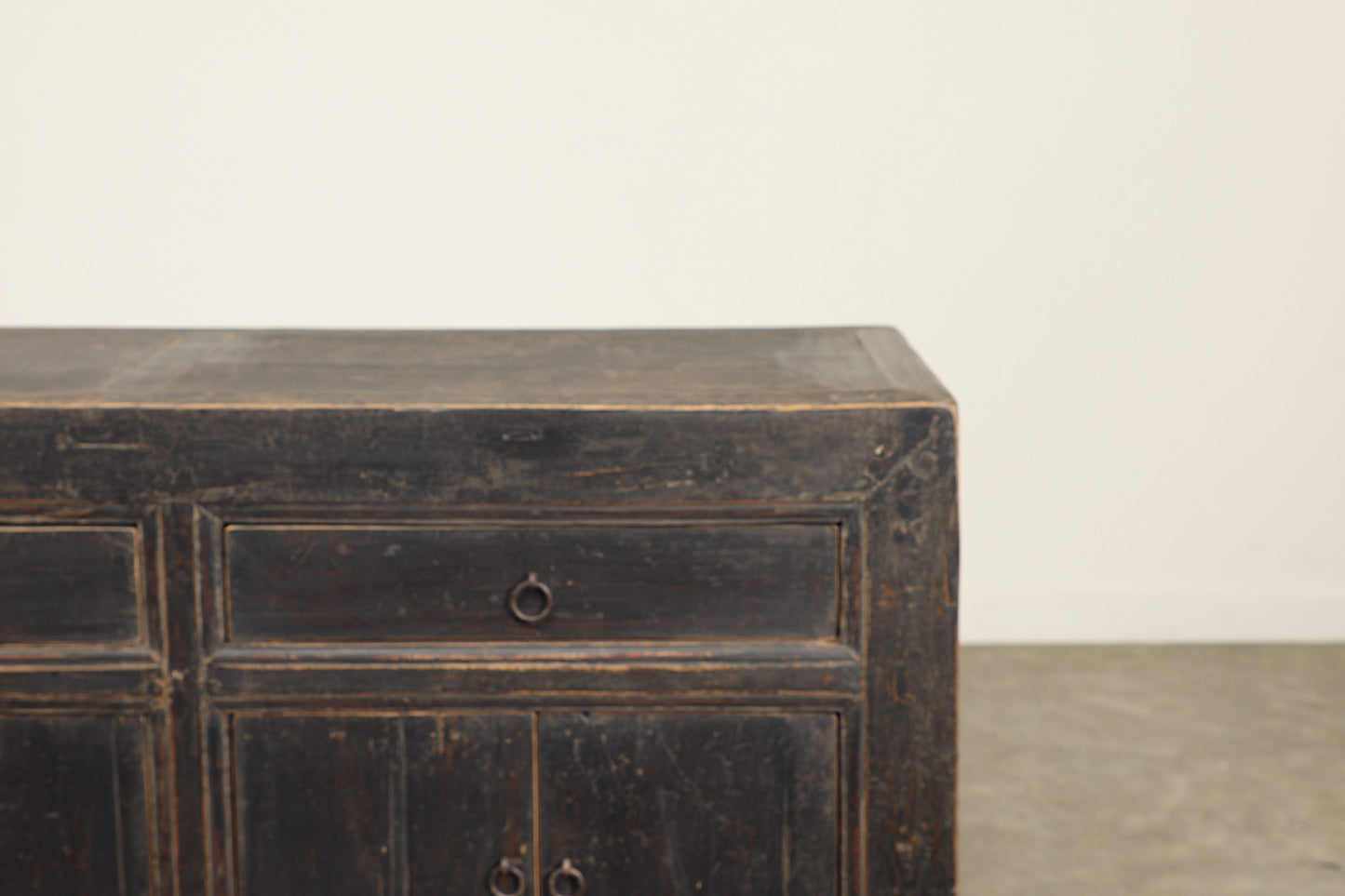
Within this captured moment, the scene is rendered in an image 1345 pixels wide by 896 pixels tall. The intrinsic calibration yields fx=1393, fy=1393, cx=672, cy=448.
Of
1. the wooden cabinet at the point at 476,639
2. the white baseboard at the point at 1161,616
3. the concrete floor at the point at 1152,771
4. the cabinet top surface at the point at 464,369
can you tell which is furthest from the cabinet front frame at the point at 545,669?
the white baseboard at the point at 1161,616

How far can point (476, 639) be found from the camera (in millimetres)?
1550

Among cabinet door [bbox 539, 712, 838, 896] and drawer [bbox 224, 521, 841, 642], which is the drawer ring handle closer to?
drawer [bbox 224, 521, 841, 642]

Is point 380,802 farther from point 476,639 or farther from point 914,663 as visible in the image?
point 914,663

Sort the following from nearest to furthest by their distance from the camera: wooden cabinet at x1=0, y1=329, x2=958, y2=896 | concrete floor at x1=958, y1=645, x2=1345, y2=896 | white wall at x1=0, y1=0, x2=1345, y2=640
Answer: wooden cabinet at x1=0, y1=329, x2=958, y2=896
concrete floor at x1=958, y1=645, x2=1345, y2=896
white wall at x1=0, y1=0, x2=1345, y2=640

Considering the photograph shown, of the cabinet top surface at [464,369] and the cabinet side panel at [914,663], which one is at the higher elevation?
the cabinet top surface at [464,369]

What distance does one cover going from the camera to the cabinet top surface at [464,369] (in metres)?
1.52

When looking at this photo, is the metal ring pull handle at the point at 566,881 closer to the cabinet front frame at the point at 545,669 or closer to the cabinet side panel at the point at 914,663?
the cabinet front frame at the point at 545,669

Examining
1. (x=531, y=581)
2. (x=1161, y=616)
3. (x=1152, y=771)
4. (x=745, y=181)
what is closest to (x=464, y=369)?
(x=531, y=581)

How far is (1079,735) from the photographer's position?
99.4 inches

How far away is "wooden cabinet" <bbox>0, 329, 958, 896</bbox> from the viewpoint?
1.50 meters

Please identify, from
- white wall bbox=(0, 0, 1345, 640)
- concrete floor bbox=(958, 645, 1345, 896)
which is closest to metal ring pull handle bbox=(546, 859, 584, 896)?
concrete floor bbox=(958, 645, 1345, 896)

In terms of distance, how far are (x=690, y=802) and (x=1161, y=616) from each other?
5.77ft

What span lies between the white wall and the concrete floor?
483mm

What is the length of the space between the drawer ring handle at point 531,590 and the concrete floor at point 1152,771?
0.86 metres
